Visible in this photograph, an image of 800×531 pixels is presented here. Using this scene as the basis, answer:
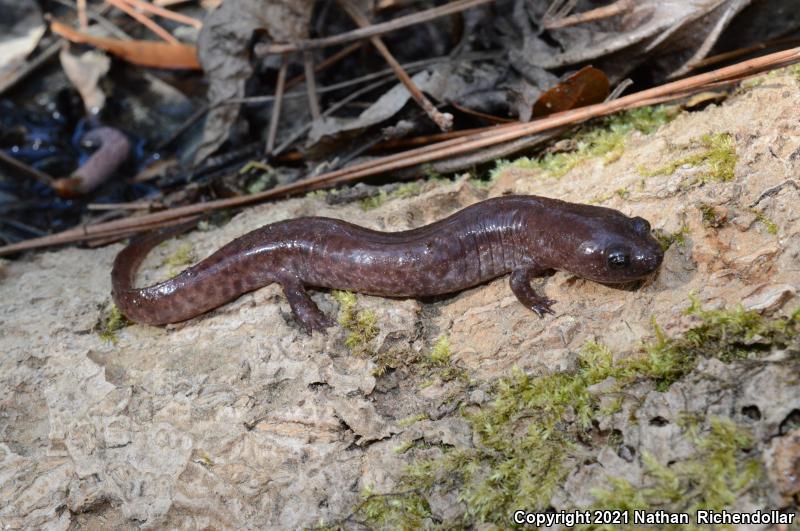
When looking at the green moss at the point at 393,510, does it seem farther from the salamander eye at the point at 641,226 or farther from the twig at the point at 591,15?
the twig at the point at 591,15

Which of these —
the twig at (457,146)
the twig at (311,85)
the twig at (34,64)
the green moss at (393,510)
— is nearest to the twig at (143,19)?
the twig at (34,64)

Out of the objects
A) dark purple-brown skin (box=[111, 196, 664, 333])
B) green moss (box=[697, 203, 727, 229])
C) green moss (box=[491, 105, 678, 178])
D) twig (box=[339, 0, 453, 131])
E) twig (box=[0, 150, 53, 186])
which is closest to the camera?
green moss (box=[697, 203, 727, 229])

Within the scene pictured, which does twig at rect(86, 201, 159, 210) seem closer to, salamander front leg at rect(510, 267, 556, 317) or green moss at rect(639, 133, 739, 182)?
salamander front leg at rect(510, 267, 556, 317)

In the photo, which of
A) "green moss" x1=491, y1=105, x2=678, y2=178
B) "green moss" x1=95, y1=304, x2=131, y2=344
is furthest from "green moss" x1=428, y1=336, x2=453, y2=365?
"green moss" x1=95, y1=304, x2=131, y2=344

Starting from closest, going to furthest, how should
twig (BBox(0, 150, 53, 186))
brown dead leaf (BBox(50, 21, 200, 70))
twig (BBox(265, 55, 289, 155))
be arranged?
twig (BBox(265, 55, 289, 155)), twig (BBox(0, 150, 53, 186)), brown dead leaf (BBox(50, 21, 200, 70))

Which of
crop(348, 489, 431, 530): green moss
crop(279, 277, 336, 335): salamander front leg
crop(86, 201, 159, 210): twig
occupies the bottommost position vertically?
crop(86, 201, 159, 210): twig

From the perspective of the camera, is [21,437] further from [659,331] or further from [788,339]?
[788,339]

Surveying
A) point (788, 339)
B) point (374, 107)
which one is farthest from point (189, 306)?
point (788, 339)
